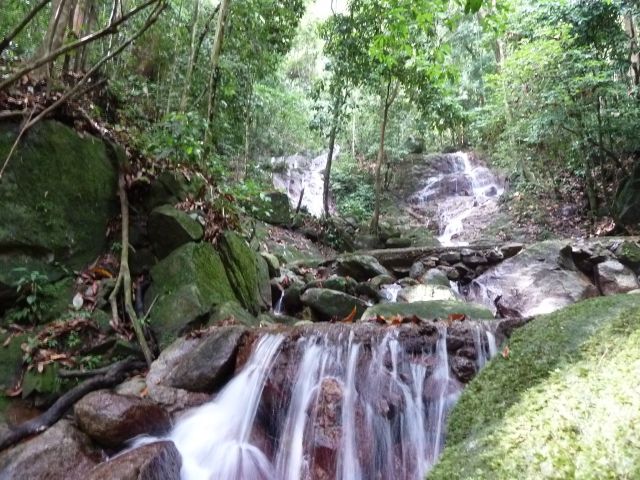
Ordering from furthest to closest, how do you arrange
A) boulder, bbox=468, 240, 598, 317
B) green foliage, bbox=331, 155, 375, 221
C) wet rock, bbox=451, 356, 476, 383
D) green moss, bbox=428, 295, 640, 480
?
green foliage, bbox=331, 155, 375, 221, boulder, bbox=468, 240, 598, 317, wet rock, bbox=451, 356, 476, 383, green moss, bbox=428, 295, 640, 480

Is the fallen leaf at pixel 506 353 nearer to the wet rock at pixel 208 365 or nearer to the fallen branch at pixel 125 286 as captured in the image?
the wet rock at pixel 208 365

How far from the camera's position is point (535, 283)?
8.21 metres

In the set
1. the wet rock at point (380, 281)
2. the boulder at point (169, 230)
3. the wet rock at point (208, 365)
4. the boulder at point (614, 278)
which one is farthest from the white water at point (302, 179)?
the wet rock at point (208, 365)

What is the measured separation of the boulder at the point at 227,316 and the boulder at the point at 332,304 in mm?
1530

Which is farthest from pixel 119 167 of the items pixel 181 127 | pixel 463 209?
pixel 463 209

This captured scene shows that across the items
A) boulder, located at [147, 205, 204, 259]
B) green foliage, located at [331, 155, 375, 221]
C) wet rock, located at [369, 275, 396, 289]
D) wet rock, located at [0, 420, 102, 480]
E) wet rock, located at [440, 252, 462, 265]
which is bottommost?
wet rock, located at [0, 420, 102, 480]

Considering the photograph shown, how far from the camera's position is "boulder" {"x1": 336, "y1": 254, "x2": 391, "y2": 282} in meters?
Result: 9.17

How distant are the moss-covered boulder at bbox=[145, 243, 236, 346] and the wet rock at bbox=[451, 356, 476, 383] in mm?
2719

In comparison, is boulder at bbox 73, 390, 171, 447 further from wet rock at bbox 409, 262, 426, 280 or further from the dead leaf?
wet rock at bbox 409, 262, 426, 280

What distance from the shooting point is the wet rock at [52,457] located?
334cm

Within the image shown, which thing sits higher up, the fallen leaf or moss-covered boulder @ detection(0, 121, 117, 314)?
moss-covered boulder @ detection(0, 121, 117, 314)

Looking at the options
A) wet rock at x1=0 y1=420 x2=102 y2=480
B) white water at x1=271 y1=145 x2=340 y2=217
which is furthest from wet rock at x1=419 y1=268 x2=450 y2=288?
white water at x1=271 y1=145 x2=340 y2=217

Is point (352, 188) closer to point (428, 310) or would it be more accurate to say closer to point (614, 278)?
point (614, 278)

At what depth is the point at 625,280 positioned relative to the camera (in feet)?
26.3
